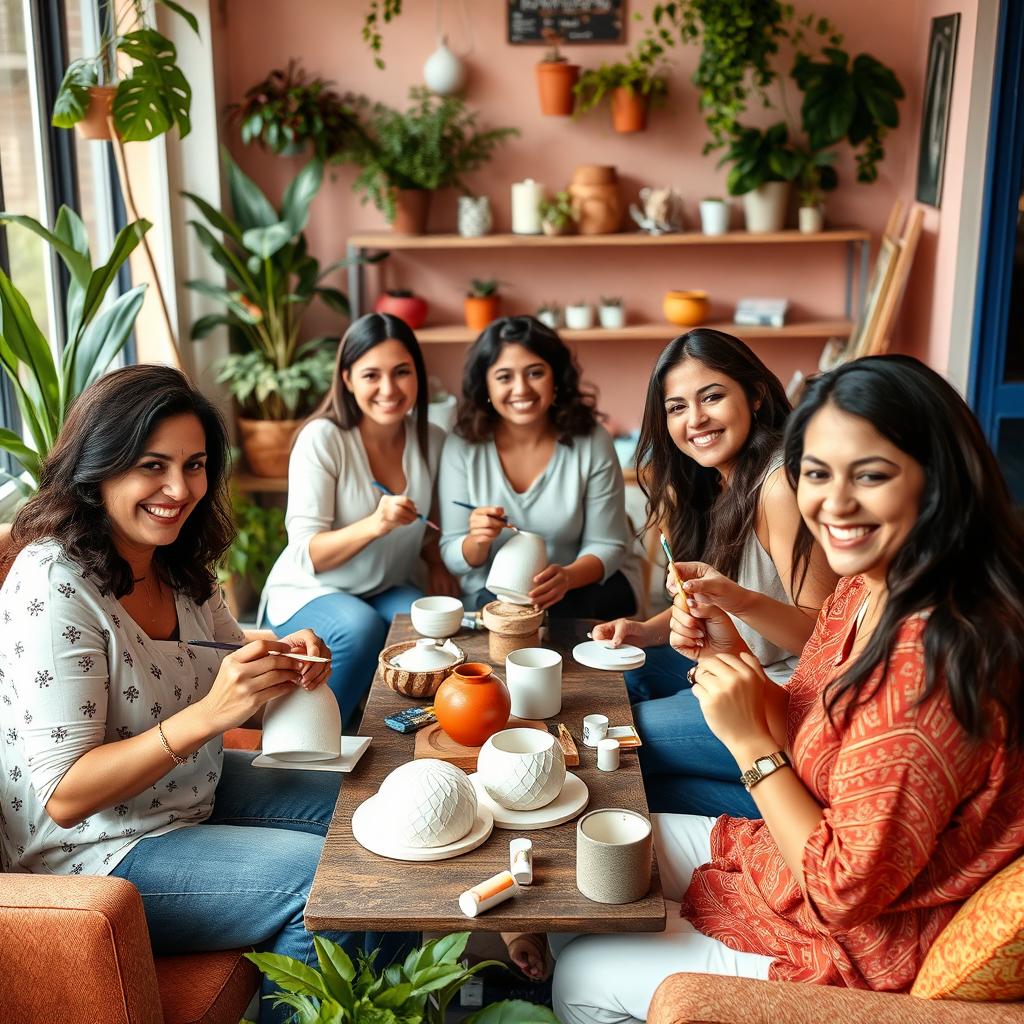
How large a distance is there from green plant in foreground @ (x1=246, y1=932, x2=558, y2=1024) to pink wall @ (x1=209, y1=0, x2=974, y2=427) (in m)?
3.15

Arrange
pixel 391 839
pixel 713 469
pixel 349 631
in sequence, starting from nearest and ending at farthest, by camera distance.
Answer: pixel 391 839 → pixel 713 469 → pixel 349 631

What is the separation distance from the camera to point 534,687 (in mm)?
1870

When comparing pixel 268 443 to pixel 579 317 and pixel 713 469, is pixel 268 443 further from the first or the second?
pixel 713 469

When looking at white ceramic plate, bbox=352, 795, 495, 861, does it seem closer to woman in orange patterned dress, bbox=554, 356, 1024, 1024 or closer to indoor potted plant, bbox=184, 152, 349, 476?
woman in orange patterned dress, bbox=554, 356, 1024, 1024

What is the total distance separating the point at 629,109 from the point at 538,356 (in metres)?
1.78

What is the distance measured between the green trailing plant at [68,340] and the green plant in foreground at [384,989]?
153 centimetres

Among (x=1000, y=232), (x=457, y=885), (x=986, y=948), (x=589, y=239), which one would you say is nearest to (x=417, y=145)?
(x=589, y=239)

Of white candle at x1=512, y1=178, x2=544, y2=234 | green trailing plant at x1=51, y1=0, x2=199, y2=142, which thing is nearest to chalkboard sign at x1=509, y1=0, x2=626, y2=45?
white candle at x1=512, y1=178, x2=544, y2=234

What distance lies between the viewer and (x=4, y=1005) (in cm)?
144

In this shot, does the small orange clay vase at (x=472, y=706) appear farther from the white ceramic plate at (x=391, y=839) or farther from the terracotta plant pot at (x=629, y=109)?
the terracotta plant pot at (x=629, y=109)

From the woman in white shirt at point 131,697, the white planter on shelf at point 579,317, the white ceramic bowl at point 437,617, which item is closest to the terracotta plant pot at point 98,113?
the woman in white shirt at point 131,697

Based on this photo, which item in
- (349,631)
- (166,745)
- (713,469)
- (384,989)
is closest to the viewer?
(384,989)

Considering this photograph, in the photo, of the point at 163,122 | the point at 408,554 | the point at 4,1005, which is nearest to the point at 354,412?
the point at 408,554

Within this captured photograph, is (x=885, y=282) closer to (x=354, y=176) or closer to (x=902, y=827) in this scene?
(x=354, y=176)
